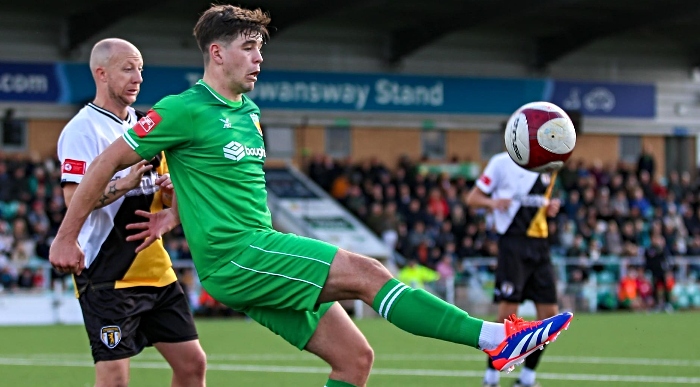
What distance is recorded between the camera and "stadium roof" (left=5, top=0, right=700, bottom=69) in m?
27.7

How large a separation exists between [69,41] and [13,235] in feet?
23.1

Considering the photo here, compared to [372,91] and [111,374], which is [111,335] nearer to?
[111,374]

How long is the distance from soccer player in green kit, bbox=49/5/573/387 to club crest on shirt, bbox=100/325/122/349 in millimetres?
521

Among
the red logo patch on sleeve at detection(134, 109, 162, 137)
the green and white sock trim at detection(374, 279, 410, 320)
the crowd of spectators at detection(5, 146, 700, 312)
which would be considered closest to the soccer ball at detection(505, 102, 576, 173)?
the green and white sock trim at detection(374, 279, 410, 320)

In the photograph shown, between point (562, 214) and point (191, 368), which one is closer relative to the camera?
point (191, 368)

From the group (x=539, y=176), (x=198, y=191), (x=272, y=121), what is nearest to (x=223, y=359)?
(x=539, y=176)

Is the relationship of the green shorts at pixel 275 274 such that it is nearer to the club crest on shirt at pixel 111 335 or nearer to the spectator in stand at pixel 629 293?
the club crest on shirt at pixel 111 335

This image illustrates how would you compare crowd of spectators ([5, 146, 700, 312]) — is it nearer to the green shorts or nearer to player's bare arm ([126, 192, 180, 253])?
player's bare arm ([126, 192, 180, 253])

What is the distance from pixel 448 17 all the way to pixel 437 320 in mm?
26048

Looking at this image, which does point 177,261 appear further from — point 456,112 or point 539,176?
point 539,176

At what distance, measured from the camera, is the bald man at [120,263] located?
19.9 feet

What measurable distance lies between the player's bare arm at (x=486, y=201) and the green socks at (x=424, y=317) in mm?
4997

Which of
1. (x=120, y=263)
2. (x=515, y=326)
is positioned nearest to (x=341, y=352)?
(x=515, y=326)

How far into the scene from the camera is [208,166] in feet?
17.6
